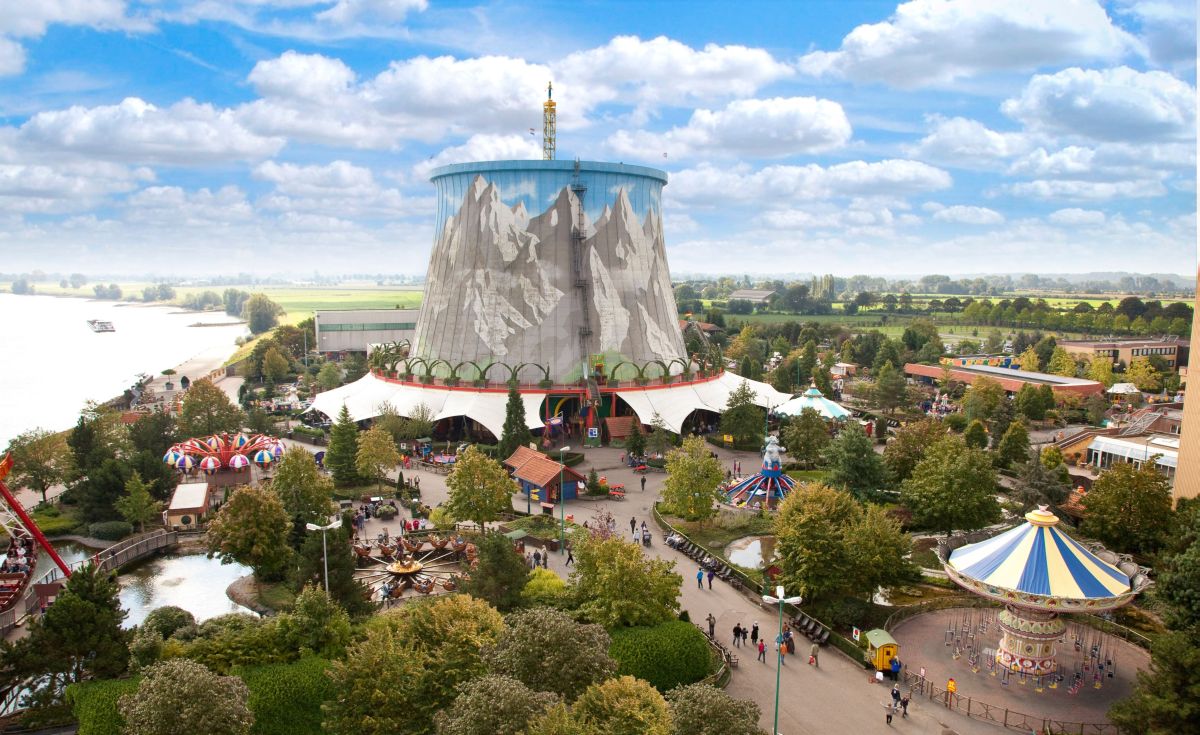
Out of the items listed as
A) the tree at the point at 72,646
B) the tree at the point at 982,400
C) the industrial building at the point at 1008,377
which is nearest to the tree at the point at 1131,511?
the tree at the point at 982,400

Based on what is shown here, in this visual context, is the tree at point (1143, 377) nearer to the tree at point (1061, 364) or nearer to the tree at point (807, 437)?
the tree at point (1061, 364)

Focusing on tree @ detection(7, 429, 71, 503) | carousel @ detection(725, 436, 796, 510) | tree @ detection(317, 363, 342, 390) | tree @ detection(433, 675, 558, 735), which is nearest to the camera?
tree @ detection(433, 675, 558, 735)

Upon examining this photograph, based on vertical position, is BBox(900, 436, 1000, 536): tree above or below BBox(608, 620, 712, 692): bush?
above

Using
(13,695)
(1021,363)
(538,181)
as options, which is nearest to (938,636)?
(13,695)

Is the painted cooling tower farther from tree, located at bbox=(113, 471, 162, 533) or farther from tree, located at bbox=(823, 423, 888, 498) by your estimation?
tree, located at bbox=(113, 471, 162, 533)

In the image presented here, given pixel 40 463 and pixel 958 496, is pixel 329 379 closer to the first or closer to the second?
pixel 40 463

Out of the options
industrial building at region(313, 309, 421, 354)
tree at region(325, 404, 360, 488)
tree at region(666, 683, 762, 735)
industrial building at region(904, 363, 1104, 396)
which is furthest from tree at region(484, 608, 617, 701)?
industrial building at region(313, 309, 421, 354)
